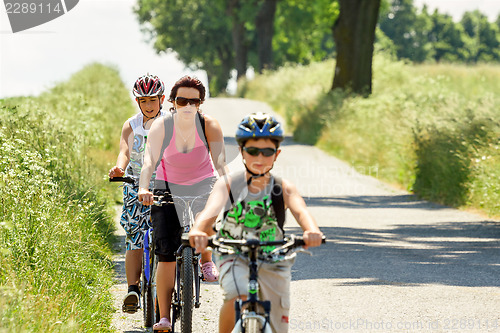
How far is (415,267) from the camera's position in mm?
10219

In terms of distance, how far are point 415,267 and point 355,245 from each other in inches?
74.8

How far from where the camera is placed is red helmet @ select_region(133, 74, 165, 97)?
23.3 feet

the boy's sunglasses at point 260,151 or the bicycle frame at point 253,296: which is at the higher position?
the boy's sunglasses at point 260,151

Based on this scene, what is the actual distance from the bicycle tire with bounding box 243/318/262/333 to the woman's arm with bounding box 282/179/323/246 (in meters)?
0.47

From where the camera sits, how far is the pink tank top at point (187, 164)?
20.5 feet

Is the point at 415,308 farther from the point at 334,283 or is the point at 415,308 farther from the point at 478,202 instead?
the point at 478,202

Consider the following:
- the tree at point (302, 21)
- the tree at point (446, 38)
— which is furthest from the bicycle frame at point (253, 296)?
the tree at point (446, 38)

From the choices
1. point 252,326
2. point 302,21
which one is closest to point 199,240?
point 252,326

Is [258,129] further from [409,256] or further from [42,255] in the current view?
[409,256]

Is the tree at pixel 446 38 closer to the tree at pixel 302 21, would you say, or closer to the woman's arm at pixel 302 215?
the tree at pixel 302 21

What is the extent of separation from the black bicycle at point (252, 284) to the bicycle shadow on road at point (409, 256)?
15.9 feet

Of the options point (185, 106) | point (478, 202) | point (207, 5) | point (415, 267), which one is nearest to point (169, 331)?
point (185, 106)

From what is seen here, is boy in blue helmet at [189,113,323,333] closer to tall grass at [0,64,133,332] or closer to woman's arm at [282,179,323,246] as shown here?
woman's arm at [282,179,323,246]

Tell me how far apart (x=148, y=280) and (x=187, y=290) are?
92 centimetres
